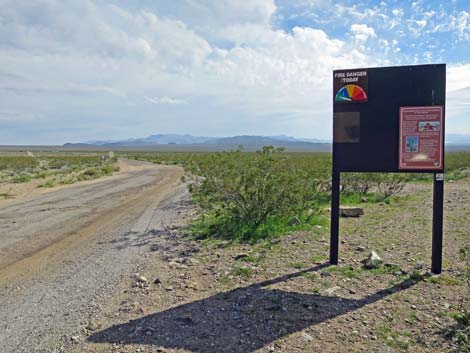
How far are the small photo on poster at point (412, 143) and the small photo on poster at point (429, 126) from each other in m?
0.16

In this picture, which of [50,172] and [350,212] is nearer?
[350,212]

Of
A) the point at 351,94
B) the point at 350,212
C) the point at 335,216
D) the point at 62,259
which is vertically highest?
the point at 351,94

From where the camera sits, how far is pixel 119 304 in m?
4.85

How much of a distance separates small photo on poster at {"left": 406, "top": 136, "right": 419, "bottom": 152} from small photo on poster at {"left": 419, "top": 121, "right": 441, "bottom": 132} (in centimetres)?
16

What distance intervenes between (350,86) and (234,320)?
384 cm

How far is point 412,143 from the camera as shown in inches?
220

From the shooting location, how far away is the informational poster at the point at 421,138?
546 cm

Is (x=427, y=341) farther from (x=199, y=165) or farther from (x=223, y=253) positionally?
(x=199, y=165)

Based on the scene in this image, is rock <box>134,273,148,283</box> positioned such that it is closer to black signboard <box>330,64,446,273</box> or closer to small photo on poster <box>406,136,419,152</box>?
black signboard <box>330,64,446,273</box>

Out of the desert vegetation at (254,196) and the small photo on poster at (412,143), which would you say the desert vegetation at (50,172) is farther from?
the small photo on poster at (412,143)

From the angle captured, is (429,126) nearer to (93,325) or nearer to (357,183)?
(93,325)

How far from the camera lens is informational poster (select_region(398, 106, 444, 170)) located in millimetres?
5465

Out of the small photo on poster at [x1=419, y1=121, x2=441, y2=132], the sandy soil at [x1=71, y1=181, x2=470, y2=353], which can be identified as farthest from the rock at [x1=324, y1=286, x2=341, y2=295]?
the small photo on poster at [x1=419, y1=121, x2=441, y2=132]

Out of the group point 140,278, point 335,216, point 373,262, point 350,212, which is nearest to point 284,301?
point 335,216
